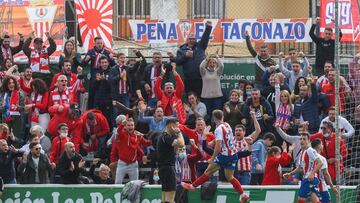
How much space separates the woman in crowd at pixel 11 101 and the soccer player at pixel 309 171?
671 cm

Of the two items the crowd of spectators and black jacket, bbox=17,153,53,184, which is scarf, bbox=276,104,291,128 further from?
black jacket, bbox=17,153,53,184

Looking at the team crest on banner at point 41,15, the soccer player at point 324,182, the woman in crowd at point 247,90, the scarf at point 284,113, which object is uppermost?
the team crest on banner at point 41,15

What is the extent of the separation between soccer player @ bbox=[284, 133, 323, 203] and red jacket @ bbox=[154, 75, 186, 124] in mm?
4099

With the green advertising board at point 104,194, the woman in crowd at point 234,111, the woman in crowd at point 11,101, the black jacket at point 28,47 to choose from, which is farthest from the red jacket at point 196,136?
the black jacket at point 28,47

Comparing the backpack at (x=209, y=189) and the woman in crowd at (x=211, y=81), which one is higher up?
the woman in crowd at (x=211, y=81)

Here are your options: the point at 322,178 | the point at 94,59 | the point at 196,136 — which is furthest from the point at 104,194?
the point at 322,178

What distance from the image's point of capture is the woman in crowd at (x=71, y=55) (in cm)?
3039

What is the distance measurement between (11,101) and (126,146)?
3.10 m

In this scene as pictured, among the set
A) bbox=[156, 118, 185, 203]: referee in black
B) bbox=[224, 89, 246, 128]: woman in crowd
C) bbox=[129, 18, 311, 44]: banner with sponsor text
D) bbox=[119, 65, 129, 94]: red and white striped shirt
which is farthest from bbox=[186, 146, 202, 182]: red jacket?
bbox=[129, 18, 311, 44]: banner with sponsor text

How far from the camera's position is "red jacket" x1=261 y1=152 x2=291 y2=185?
27.0 m

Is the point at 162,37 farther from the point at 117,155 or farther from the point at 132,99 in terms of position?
the point at 117,155

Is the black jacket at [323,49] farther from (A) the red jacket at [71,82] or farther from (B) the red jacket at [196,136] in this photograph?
(A) the red jacket at [71,82]

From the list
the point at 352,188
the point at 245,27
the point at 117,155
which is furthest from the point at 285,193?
the point at 245,27

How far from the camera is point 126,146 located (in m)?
28.0
